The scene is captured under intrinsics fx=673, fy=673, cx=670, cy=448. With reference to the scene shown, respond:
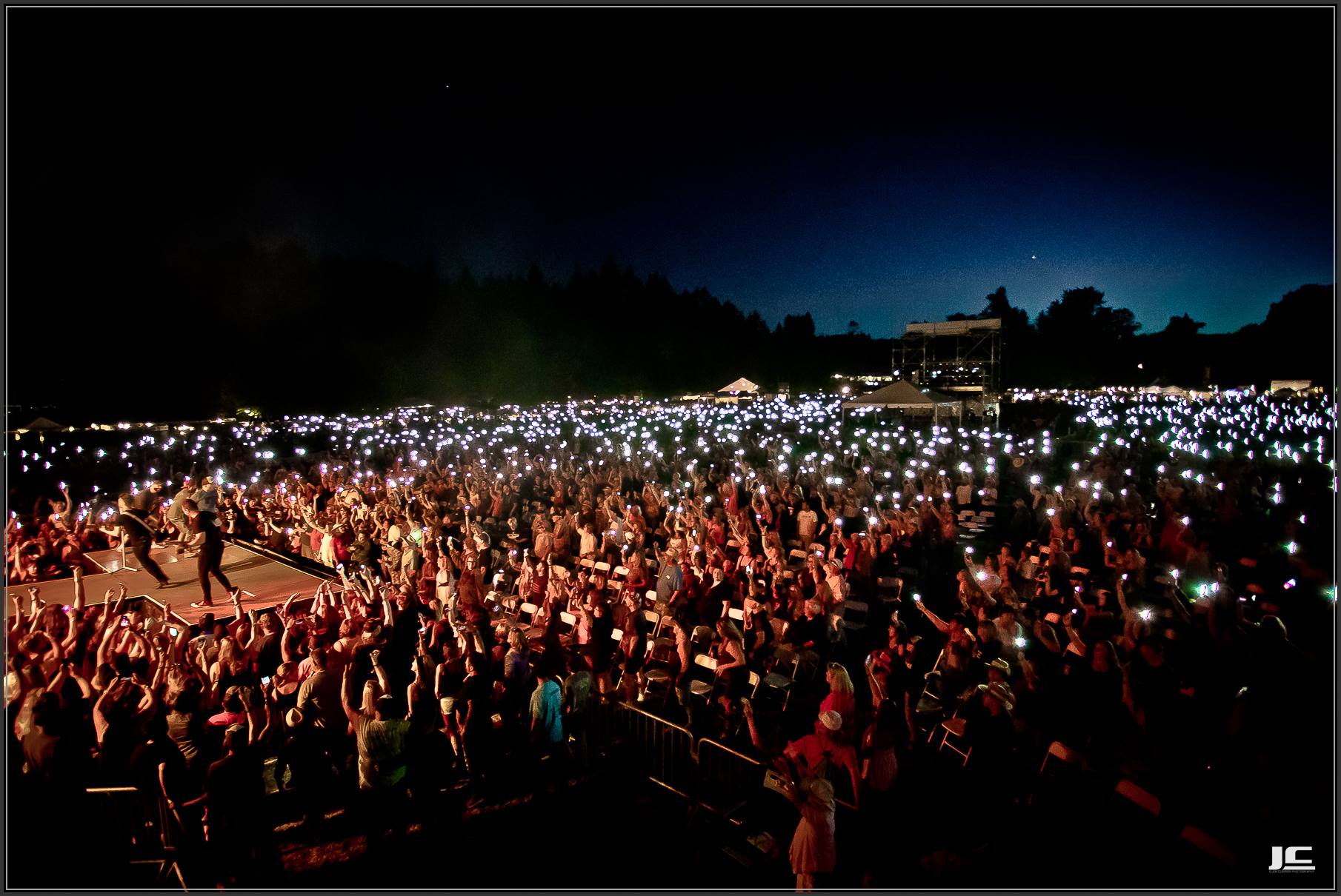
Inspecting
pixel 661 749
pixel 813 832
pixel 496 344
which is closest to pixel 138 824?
pixel 661 749

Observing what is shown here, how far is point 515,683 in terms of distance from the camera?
5934 millimetres

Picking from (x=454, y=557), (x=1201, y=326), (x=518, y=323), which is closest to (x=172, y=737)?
(x=454, y=557)

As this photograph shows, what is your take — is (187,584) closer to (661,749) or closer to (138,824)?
(138,824)

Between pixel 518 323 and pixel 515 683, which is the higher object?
pixel 518 323

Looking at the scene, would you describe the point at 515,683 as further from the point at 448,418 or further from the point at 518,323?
the point at 518,323

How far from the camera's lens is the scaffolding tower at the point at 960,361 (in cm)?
3112

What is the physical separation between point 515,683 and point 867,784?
120 inches

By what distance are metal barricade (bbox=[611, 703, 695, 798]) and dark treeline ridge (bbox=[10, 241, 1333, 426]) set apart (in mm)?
35686

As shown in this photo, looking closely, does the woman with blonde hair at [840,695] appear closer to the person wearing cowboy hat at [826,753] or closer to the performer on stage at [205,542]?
the person wearing cowboy hat at [826,753]

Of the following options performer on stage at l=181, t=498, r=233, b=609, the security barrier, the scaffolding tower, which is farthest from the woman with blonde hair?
the scaffolding tower

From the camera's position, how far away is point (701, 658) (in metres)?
6.42

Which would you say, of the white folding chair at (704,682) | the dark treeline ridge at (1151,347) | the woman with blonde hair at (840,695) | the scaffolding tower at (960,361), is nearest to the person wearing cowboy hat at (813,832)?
the woman with blonde hair at (840,695)

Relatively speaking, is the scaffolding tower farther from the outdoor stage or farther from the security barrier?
the security barrier

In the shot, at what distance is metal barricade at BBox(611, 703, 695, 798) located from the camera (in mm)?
5473
